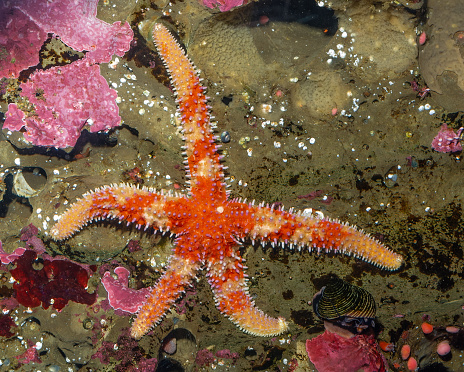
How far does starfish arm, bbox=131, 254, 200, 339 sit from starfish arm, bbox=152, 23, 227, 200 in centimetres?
89

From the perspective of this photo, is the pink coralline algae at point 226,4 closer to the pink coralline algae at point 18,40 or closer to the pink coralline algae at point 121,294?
the pink coralline algae at point 18,40

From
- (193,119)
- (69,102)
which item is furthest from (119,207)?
(69,102)

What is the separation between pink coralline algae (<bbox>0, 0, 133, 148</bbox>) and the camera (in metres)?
4.14

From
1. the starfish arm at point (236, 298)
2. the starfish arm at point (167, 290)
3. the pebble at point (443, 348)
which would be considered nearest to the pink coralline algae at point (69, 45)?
the starfish arm at point (167, 290)

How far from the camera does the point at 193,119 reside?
3.86 metres

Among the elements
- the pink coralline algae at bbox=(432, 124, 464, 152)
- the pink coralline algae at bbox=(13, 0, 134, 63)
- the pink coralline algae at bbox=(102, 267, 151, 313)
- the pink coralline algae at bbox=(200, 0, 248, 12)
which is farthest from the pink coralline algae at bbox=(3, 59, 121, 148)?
the pink coralline algae at bbox=(432, 124, 464, 152)

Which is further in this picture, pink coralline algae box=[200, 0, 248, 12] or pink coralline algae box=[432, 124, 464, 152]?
pink coralline algae box=[200, 0, 248, 12]

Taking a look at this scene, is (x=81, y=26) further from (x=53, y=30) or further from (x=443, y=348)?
Answer: (x=443, y=348)

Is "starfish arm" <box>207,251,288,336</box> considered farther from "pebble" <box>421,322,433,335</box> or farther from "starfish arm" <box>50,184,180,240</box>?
"pebble" <box>421,322,433,335</box>

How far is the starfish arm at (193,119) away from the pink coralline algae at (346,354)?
2.44 metres

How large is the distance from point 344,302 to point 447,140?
2.33m

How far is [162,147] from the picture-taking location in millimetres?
4273

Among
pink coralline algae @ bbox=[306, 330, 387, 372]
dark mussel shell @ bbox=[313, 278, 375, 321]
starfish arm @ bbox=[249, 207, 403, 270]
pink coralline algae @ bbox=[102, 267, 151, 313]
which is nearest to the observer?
starfish arm @ bbox=[249, 207, 403, 270]

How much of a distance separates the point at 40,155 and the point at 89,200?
1.53 metres
